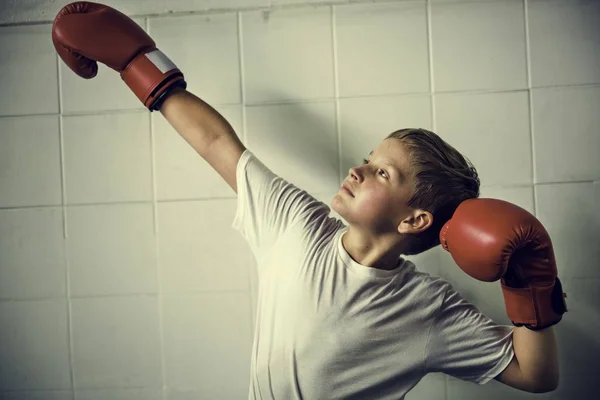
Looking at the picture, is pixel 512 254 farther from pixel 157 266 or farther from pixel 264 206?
pixel 157 266

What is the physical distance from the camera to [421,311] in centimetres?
107

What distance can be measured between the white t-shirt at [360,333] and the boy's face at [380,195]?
10 cm

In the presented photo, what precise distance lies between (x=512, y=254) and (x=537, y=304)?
0.39ft

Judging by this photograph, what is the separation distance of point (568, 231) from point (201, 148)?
3.53 feet

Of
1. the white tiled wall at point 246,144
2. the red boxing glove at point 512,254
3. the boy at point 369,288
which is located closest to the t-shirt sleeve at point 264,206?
the boy at point 369,288

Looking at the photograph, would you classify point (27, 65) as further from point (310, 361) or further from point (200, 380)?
point (310, 361)

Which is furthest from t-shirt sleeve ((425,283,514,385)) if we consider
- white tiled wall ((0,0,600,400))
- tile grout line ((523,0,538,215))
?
tile grout line ((523,0,538,215))

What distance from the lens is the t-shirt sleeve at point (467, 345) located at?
1056 mm

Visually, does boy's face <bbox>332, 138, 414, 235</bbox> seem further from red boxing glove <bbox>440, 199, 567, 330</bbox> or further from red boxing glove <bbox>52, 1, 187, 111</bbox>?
red boxing glove <bbox>52, 1, 187, 111</bbox>

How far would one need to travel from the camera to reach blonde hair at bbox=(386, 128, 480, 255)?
41.6 inches

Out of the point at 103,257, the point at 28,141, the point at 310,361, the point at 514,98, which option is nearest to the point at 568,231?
the point at 514,98

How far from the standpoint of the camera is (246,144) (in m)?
1.39

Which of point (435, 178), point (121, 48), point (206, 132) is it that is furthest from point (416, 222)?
point (121, 48)

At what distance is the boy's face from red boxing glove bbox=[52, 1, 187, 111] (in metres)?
0.51
